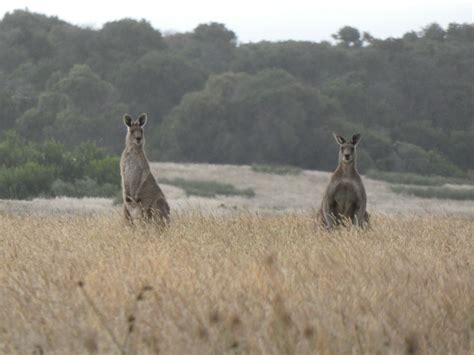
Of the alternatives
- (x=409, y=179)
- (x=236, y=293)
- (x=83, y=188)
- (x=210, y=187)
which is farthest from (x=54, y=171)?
(x=236, y=293)

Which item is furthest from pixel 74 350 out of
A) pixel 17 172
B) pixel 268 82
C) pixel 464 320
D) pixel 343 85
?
pixel 343 85

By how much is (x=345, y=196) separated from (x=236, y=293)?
5.82 meters

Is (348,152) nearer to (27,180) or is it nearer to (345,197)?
(345,197)

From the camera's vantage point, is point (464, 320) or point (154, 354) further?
point (464, 320)

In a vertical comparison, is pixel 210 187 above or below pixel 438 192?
above

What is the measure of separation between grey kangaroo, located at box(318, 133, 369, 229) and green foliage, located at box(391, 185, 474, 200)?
2405cm

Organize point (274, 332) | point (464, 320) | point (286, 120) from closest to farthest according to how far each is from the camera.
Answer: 1. point (274, 332)
2. point (464, 320)
3. point (286, 120)

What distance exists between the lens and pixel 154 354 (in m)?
5.41

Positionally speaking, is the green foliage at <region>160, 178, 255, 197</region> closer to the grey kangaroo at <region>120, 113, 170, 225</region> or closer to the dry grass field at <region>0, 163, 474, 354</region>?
the grey kangaroo at <region>120, 113, 170, 225</region>

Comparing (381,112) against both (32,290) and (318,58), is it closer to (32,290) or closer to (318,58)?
(318,58)

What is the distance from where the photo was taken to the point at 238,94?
48.1 m

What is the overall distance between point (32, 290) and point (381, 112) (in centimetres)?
4602

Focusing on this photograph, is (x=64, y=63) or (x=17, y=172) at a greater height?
(x=64, y=63)

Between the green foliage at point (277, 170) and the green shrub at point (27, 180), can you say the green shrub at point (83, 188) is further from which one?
the green foliage at point (277, 170)
